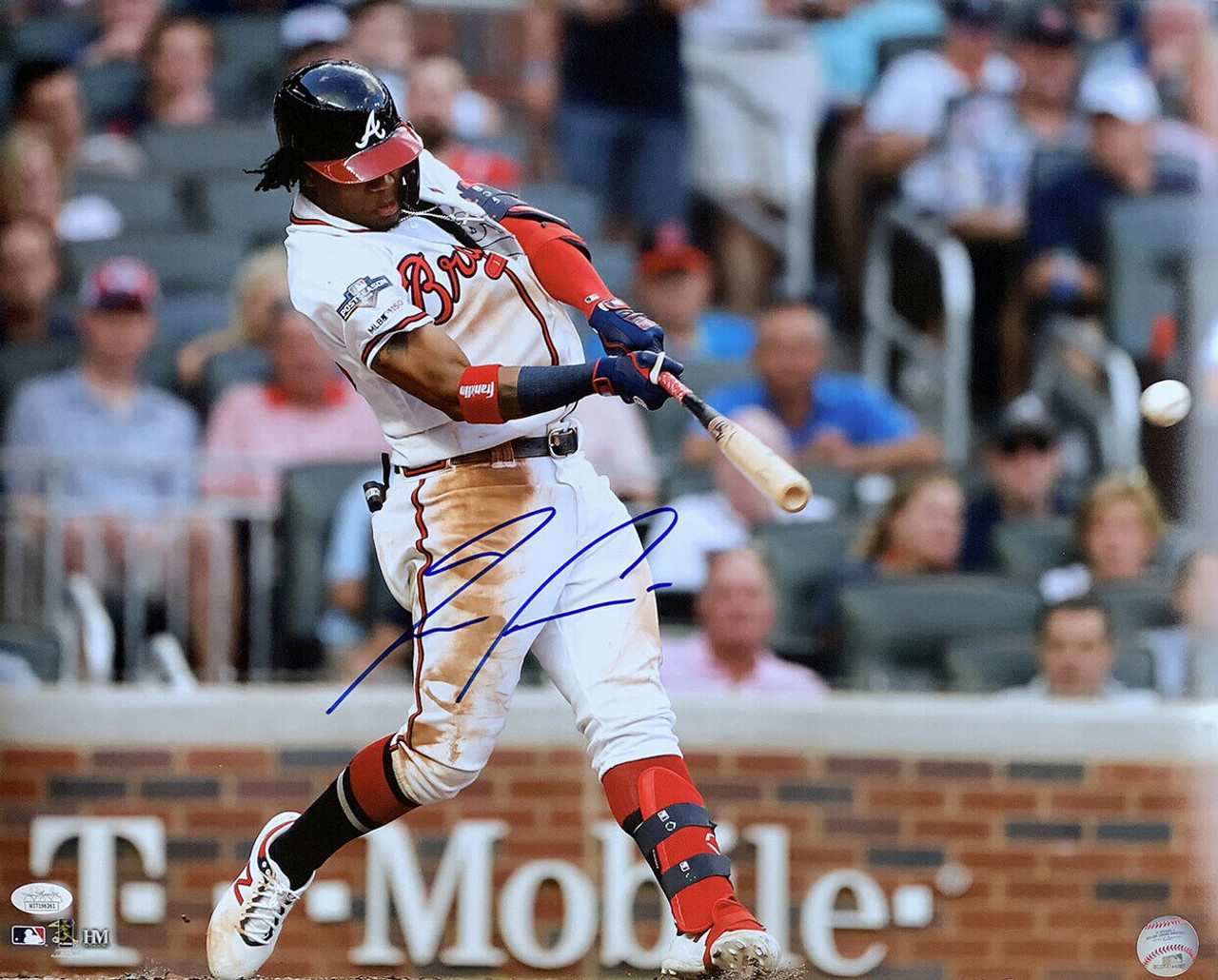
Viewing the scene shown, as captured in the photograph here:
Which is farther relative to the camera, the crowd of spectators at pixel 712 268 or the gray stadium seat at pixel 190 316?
the gray stadium seat at pixel 190 316

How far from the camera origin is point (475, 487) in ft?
8.55

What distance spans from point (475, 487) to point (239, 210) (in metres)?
2.56

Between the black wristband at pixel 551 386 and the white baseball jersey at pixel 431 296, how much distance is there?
116mm

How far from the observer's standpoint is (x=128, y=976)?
3.32 m

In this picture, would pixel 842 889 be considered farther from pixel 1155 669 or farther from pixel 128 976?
pixel 128 976

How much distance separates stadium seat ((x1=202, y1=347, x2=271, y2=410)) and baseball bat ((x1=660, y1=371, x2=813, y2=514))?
6.11ft

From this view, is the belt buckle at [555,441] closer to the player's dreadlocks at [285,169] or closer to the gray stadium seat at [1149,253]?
the player's dreadlocks at [285,169]

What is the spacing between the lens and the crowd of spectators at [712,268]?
4020mm

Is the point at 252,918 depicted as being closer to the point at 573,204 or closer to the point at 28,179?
the point at 573,204

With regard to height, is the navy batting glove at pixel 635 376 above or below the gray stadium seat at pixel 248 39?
above

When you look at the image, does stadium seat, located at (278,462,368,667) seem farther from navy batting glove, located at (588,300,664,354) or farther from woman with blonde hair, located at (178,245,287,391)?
navy batting glove, located at (588,300,664,354)

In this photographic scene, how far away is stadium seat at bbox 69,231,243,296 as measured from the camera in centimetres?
471

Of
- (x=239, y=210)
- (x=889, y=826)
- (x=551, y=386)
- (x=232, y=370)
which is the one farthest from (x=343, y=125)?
(x=239, y=210)

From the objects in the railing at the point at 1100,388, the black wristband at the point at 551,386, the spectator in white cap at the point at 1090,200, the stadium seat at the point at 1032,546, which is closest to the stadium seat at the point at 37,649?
the black wristband at the point at 551,386
